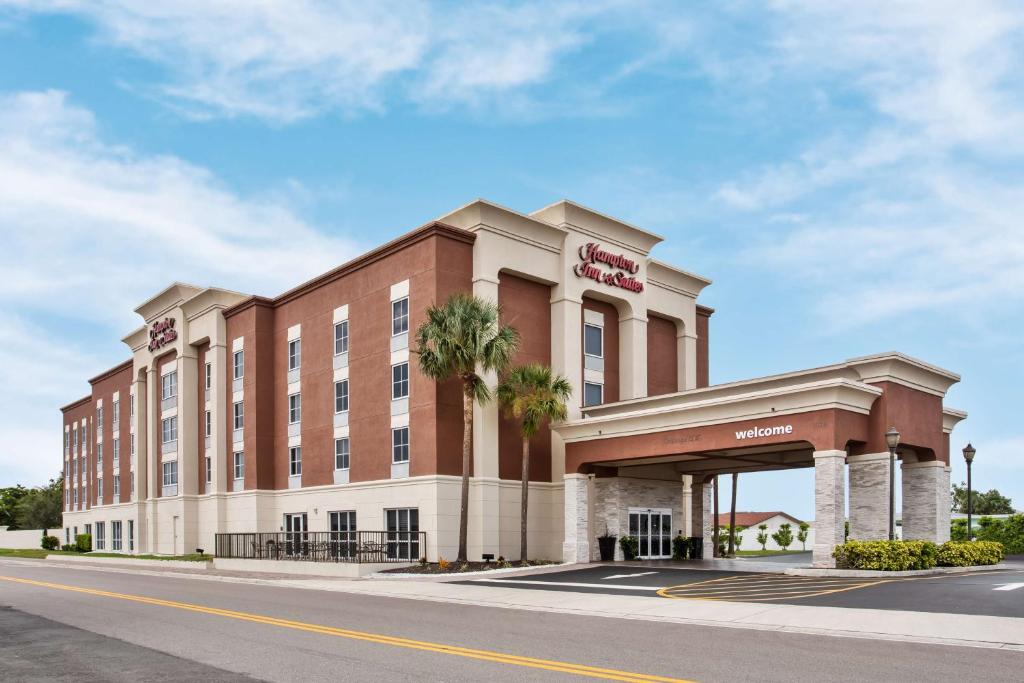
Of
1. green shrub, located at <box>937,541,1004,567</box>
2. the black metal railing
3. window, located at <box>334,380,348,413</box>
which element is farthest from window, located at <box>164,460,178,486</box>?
green shrub, located at <box>937,541,1004,567</box>

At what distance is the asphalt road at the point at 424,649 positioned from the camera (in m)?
12.5

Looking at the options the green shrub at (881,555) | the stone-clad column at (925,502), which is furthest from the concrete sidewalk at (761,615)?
the stone-clad column at (925,502)

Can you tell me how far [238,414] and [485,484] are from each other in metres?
21.6

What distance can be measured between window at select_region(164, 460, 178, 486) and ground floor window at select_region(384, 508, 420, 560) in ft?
80.4

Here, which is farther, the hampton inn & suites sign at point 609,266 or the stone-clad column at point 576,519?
A: the hampton inn & suites sign at point 609,266

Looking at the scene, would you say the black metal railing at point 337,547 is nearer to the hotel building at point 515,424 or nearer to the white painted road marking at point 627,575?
the hotel building at point 515,424

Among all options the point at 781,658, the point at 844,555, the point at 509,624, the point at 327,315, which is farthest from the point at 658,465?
the point at 781,658

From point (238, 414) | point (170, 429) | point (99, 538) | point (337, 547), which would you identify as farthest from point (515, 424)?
point (99, 538)

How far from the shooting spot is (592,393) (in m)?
46.0

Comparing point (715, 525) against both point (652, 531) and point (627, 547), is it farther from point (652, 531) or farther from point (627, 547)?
point (627, 547)

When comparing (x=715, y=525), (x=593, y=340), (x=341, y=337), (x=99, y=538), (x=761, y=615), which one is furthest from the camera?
(x=99, y=538)

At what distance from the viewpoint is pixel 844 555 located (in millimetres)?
30203

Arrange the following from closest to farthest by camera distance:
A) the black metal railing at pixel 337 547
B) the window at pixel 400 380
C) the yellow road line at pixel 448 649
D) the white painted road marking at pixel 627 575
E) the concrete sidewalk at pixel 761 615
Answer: the yellow road line at pixel 448 649, the concrete sidewalk at pixel 761 615, the white painted road marking at pixel 627 575, the black metal railing at pixel 337 547, the window at pixel 400 380

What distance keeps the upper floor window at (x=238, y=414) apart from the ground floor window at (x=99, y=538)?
26384 millimetres
